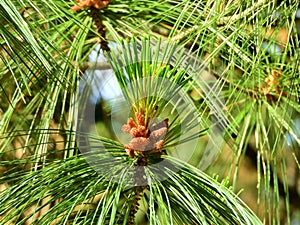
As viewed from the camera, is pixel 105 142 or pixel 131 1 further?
pixel 131 1

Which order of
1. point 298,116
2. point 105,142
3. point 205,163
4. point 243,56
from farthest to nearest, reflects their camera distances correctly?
point 298,116, point 205,163, point 243,56, point 105,142

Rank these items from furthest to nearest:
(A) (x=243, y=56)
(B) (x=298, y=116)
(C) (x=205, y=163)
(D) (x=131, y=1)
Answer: (B) (x=298, y=116) < (C) (x=205, y=163) < (D) (x=131, y=1) < (A) (x=243, y=56)

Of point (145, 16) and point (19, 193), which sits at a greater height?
point (145, 16)

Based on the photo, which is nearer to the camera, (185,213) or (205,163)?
(185,213)

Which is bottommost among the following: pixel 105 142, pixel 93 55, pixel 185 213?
pixel 185 213

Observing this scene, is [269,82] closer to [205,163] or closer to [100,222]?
[205,163]

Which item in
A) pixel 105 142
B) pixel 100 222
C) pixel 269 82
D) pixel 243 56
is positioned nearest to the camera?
pixel 100 222

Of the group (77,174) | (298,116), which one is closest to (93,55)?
(77,174)

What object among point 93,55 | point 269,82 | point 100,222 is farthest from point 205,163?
point 100,222

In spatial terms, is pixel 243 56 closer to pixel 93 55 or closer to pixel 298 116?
pixel 93 55
